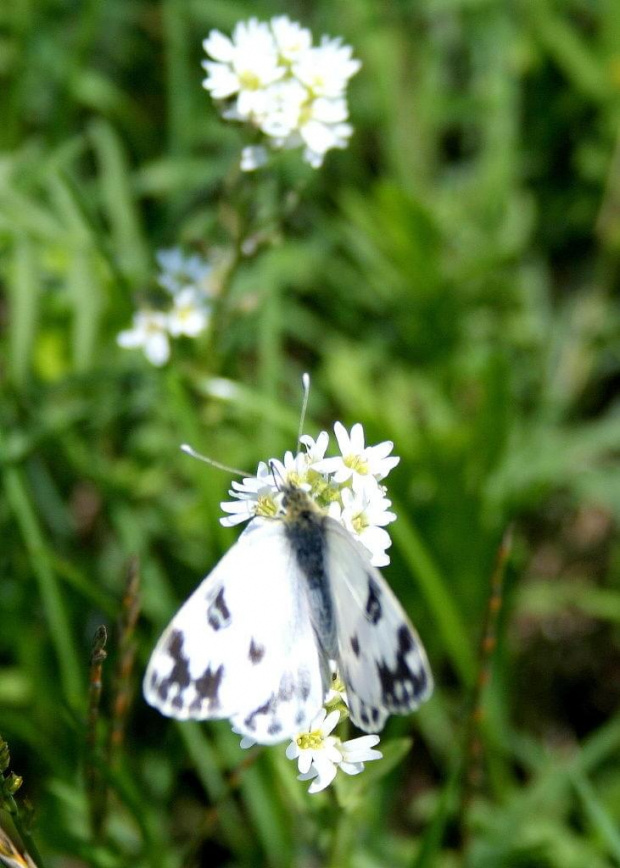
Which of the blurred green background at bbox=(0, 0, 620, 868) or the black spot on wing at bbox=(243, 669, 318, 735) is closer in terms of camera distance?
the black spot on wing at bbox=(243, 669, 318, 735)

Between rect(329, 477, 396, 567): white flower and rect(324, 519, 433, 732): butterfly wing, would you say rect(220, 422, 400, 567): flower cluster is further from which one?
rect(324, 519, 433, 732): butterfly wing

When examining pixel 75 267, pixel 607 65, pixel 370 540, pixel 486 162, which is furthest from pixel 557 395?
pixel 370 540

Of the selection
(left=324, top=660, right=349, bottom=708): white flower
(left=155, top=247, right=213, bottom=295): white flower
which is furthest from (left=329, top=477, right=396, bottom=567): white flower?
(left=155, top=247, right=213, bottom=295): white flower

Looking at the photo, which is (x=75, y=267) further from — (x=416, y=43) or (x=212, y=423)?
(x=416, y=43)

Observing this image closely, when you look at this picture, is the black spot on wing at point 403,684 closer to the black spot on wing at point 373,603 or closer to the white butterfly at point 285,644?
the white butterfly at point 285,644

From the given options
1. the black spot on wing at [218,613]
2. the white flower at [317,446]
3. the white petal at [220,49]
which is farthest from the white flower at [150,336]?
the black spot on wing at [218,613]
